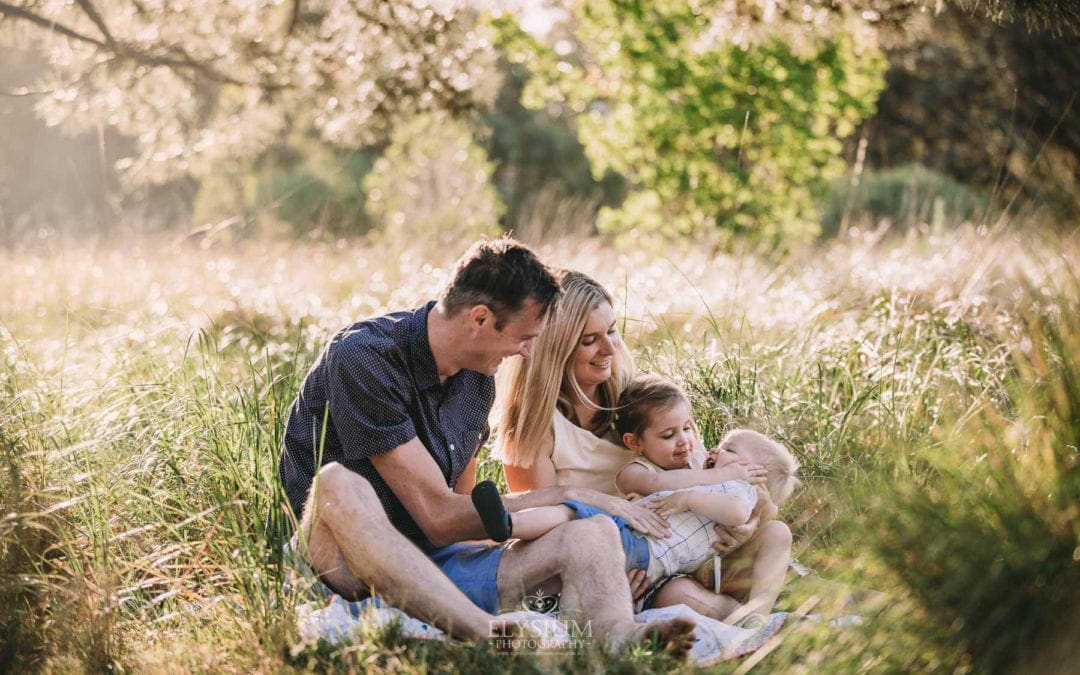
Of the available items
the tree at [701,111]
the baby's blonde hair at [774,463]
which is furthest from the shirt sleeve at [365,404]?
the tree at [701,111]

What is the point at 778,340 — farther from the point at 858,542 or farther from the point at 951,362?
the point at 858,542

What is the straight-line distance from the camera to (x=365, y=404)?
3.28 meters

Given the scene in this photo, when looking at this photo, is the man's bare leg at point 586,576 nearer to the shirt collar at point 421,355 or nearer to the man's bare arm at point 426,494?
the man's bare arm at point 426,494

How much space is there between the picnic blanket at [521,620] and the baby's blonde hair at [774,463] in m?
0.61

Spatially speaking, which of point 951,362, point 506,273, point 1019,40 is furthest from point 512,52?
point 1019,40

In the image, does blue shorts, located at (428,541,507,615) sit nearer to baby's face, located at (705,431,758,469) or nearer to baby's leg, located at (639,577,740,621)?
baby's leg, located at (639,577,740,621)

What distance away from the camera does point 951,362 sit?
4.84 m

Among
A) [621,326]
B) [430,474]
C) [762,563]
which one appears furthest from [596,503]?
[621,326]

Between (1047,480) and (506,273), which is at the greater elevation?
(506,273)

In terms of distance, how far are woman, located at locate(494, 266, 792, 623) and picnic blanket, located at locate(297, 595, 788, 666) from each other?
0.40 metres

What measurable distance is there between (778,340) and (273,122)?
504 cm

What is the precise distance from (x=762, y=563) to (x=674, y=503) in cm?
36

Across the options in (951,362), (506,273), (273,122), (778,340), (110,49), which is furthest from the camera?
(273,122)

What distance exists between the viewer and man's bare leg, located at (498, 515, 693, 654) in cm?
304
